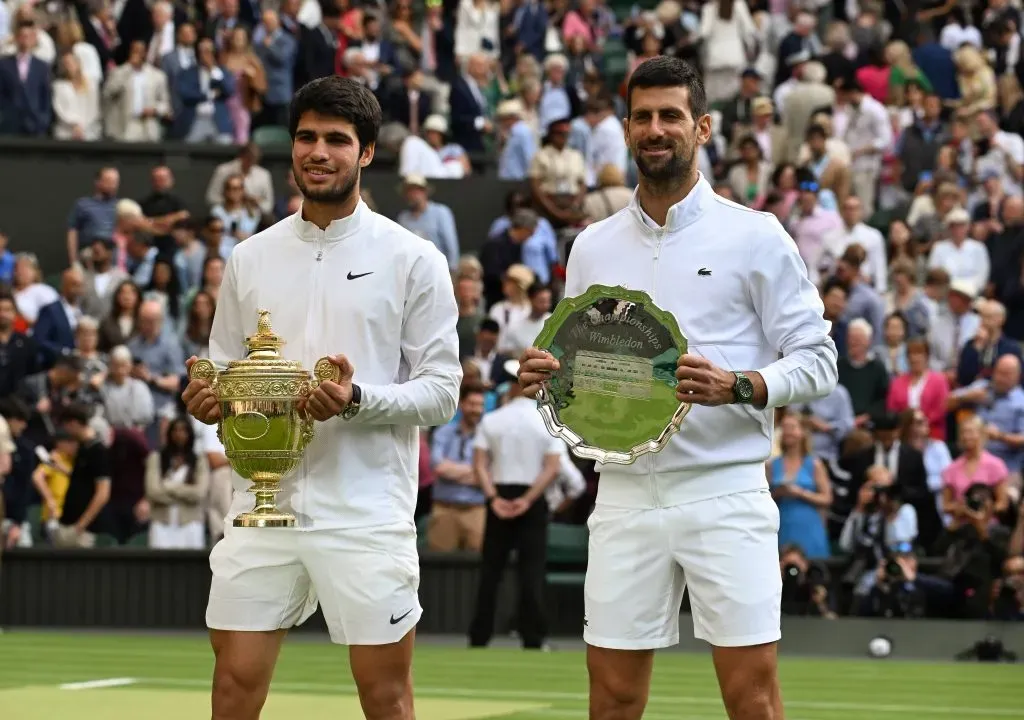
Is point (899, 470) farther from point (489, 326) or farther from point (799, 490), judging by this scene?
point (489, 326)

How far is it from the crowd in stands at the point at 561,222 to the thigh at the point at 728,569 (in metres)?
10.00

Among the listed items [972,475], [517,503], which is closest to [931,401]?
[972,475]

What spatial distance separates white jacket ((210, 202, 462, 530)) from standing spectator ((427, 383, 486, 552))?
10214mm

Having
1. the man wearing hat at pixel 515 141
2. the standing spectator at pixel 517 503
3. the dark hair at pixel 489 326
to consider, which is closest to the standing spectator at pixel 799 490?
the standing spectator at pixel 517 503

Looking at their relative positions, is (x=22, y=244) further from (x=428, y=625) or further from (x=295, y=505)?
(x=295, y=505)

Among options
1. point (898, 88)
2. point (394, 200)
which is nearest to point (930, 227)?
point (898, 88)

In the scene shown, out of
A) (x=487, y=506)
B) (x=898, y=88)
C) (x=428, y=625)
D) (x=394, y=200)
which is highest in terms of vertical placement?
(x=898, y=88)

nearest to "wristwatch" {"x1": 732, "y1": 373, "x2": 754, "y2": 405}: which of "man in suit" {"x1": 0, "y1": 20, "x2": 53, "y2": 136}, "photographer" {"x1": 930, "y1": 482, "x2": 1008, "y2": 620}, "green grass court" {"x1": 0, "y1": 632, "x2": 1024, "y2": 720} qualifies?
"green grass court" {"x1": 0, "y1": 632, "x2": 1024, "y2": 720}

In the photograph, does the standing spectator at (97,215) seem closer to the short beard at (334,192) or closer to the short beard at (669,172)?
the short beard at (334,192)

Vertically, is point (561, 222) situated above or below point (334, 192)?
below

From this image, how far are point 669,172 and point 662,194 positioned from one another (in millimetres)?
82

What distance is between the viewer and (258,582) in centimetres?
615

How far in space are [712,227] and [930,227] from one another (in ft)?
49.0

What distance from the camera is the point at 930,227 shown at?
2061 cm
